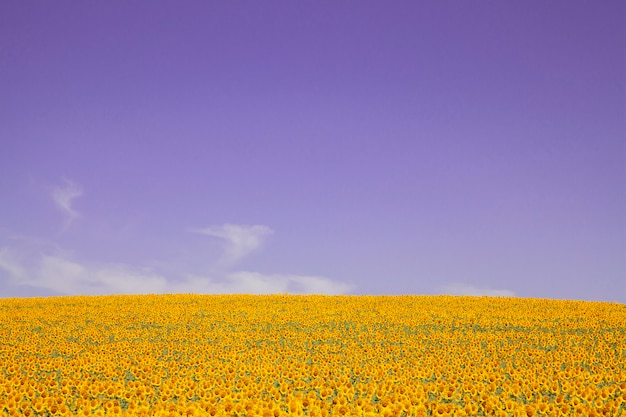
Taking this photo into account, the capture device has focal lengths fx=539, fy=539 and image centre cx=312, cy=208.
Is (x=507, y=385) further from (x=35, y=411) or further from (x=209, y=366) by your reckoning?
(x=35, y=411)

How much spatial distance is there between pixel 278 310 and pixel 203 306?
399cm

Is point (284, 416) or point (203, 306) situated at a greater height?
point (203, 306)

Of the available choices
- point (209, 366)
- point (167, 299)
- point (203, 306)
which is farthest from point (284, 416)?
point (167, 299)

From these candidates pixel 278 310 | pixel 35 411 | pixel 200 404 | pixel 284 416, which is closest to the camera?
pixel 284 416

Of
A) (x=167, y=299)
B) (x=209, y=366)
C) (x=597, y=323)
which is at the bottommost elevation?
(x=209, y=366)

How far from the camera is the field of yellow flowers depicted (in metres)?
10.6

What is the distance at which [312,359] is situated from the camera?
1493 centimetres

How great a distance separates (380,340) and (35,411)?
1066cm

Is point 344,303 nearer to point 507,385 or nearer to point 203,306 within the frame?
point 203,306

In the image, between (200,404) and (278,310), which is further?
(278,310)

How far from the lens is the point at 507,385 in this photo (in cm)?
1221

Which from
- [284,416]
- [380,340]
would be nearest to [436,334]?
[380,340]

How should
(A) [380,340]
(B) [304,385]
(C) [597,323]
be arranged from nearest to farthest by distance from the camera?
1. (B) [304,385]
2. (A) [380,340]
3. (C) [597,323]

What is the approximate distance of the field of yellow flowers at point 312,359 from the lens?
34.8ft
